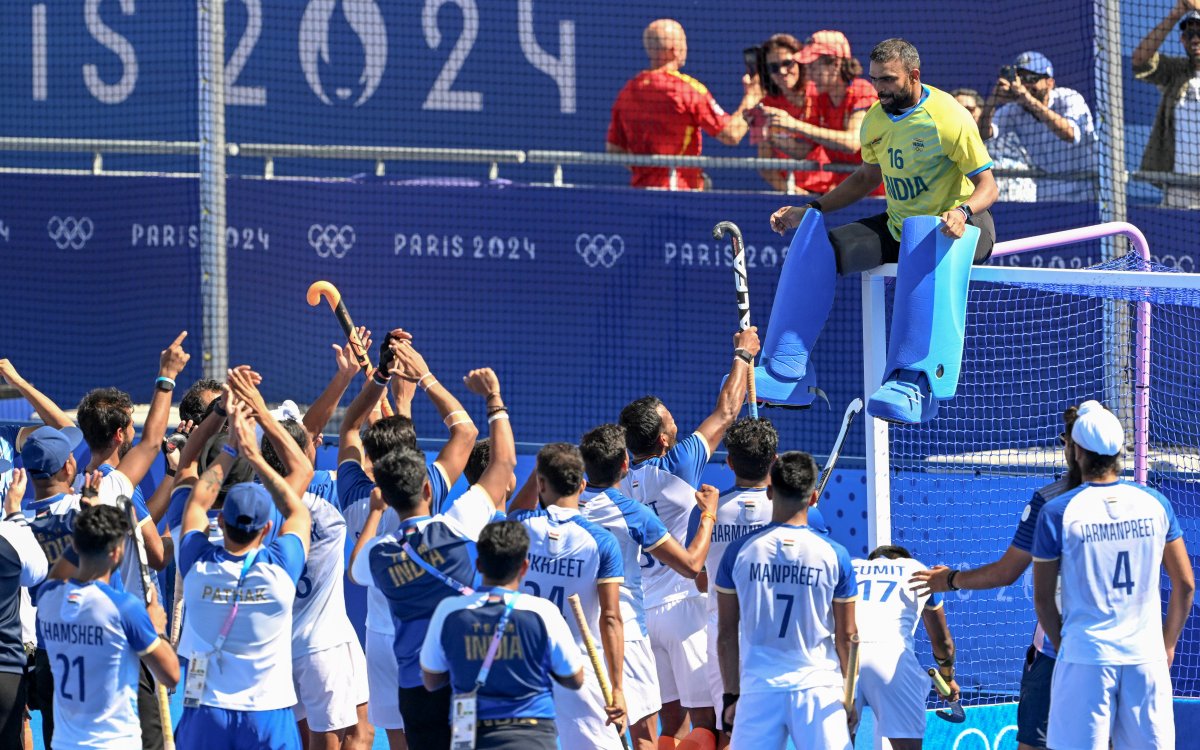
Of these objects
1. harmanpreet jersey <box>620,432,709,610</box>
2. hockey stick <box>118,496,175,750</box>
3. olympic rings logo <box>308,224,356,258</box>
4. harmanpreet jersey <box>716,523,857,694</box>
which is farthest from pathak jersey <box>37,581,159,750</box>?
olympic rings logo <box>308,224,356,258</box>

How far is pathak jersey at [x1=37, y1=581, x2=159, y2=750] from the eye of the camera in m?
5.75

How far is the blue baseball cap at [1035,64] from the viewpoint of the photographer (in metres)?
11.1

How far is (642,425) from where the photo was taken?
7320 mm

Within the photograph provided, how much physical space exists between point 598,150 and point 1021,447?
4596 mm

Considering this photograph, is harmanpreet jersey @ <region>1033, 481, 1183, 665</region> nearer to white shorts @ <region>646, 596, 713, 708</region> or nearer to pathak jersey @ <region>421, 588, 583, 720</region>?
white shorts @ <region>646, 596, 713, 708</region>

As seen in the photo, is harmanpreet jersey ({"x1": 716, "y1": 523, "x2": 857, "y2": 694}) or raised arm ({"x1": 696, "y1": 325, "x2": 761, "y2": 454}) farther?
raised arm ({"x1": 696, "y1": 325, "x2": 761, "y2": 454})

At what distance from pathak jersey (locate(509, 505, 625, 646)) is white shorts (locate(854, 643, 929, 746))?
1102mm

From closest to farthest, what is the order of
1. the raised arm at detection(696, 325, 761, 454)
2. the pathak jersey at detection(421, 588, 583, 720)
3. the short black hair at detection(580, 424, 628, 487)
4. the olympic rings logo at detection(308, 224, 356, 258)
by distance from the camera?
the pathak jersey at detection(421, 588, 583, 720)
the short black hair at detection(580, 424, 628, 487)
the raised arm at detection(696, 325, 761, 454)
the olympic rings logo at detection(308, 224, 356, 258)

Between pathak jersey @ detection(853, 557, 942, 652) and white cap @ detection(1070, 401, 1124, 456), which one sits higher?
white cap @ detection(1070, 401, 1124, 456)

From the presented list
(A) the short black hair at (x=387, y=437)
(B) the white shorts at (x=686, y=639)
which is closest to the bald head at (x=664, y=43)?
(B) the white shorts at (x=686, y=639)

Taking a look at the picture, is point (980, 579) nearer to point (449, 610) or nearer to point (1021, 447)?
point (449, 610)

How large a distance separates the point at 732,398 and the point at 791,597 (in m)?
1.43

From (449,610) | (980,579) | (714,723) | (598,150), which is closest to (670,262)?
(598,150)

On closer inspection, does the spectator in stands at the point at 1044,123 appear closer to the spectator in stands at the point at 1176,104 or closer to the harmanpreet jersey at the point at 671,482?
the spectator in stands at the point at 1176,104
